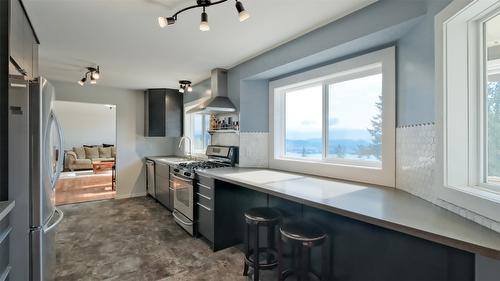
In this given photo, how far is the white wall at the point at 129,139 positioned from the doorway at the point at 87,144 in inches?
57.1

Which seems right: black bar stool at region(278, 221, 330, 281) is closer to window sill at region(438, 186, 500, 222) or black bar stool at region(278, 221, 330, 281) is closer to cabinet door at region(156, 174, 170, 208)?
window sill at region(438, 186, 500, 222)

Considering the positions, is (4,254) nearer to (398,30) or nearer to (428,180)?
(428,180)

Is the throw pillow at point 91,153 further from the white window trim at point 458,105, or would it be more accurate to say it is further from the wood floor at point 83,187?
the white window trim at point 458,105

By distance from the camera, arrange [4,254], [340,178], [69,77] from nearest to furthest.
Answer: [4,254] → [340,178] → [69,77]

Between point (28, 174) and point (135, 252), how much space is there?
1.53 metres

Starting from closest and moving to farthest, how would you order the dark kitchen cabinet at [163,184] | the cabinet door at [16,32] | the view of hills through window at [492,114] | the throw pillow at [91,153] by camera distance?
1. the view of hills through window at [492,114]
2. the cabinet door at [16,32]
3. the dark kitchen cabinet at [163,184]
4. the throw pillow at [91,153]

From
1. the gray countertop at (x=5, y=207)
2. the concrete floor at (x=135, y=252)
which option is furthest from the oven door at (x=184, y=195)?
the gray countertop at (x=5, y=207)

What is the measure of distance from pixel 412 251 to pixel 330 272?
0.76 meters

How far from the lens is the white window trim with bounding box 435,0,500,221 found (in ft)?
4.17

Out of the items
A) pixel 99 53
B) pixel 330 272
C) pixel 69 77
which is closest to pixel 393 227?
pixel 330 272

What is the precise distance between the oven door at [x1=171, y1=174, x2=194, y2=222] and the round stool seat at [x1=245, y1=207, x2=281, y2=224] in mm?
1153

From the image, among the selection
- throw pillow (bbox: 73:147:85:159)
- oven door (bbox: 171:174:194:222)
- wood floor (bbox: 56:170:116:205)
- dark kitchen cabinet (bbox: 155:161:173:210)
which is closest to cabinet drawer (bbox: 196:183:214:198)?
oven door (bbox: 171:174:194:222)

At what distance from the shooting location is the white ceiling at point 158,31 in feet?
6.07

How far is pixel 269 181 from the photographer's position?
7.54 ft
